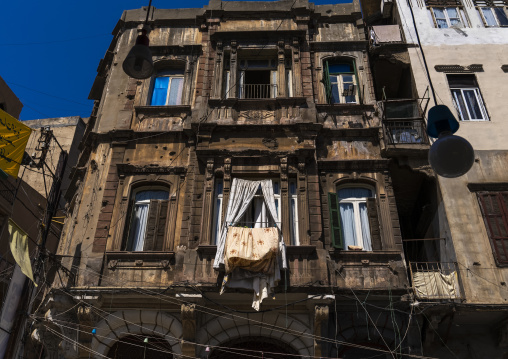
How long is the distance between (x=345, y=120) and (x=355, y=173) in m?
1.80

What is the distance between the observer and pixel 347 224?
12281mm

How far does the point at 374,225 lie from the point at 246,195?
331 cm

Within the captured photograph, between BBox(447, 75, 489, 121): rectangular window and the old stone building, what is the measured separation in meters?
1.28

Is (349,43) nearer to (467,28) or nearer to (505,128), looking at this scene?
(467,28)

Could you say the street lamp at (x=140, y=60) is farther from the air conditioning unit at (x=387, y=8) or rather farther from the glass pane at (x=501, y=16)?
the glass pane at (x=501, y=16)

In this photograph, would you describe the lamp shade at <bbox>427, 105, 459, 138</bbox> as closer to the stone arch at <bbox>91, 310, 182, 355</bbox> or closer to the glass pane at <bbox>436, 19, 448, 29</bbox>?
the stone arch at <bbox>91, 310, 182, 355</bbox>

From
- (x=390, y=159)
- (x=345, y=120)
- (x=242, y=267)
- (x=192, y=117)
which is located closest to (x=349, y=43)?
(x=345, y=120)

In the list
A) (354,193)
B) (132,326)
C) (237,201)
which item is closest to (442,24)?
(354,193)

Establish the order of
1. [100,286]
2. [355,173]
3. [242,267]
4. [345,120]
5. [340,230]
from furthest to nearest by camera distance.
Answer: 1. [345,120]
2. [355,173]
3. [340,230]
4. [100,286]
5. [242,267]

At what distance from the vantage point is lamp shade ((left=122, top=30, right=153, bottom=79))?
29.3 feet

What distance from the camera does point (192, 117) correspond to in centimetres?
1353

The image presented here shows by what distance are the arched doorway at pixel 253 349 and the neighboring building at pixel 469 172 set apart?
323 centimetres

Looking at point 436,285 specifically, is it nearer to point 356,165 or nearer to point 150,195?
point 356,165

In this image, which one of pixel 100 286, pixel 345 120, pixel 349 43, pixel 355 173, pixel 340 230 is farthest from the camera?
pixel 349 43
